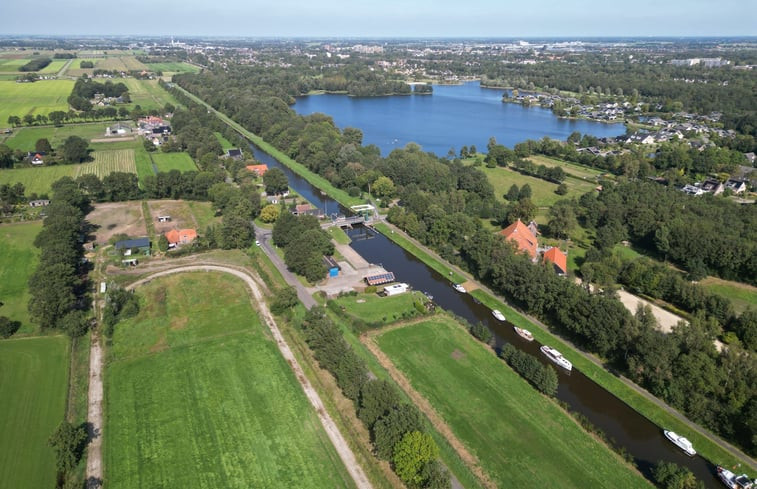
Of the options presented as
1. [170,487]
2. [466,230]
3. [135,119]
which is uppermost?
[135,119]

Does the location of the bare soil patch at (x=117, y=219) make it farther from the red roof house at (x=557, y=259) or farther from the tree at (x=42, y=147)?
the red roof house at (x=557, y=259)

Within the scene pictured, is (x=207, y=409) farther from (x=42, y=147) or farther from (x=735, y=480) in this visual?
(x=42, y=147)

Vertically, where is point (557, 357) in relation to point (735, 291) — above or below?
below

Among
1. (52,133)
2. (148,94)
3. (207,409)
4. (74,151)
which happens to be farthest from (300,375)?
(148,94)

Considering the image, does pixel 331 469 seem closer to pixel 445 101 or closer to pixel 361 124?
pixel 361 124

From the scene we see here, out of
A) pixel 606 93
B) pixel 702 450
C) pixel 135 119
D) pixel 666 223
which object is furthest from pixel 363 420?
pixel 606 93

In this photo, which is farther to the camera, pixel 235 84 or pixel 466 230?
pixel 235 84

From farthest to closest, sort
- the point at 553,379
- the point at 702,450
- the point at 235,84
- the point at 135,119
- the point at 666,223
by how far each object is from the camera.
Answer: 1. the point at 235,84
2. the point at 135,119
3. the point at 666,223
4. the point at 553,379
5. the point at 702,450
